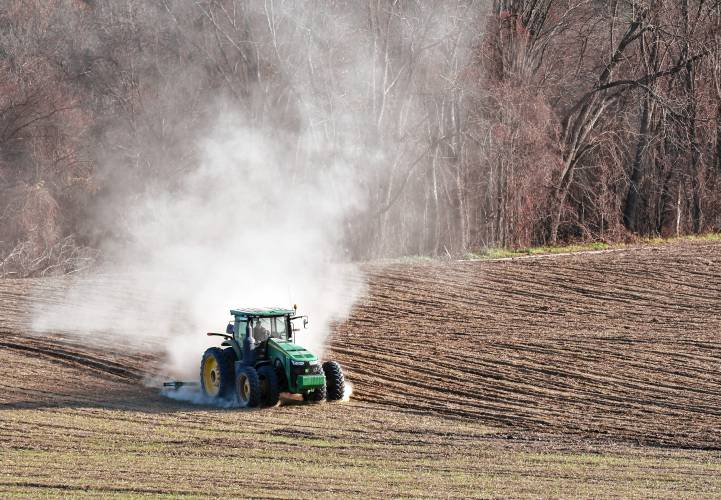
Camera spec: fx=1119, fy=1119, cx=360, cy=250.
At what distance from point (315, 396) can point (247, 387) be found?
38.8 inches

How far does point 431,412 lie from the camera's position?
15.5 m

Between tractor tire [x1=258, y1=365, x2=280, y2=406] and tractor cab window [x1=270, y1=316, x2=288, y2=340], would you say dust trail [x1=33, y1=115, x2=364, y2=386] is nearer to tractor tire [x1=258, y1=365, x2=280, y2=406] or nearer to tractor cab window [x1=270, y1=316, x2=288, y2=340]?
tractor cab window [x1=270, y1=316, x2=288, y2=340]

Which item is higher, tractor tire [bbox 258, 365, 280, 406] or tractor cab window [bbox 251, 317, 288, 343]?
tractor cab window [bbox 251, 317, 288, 343]

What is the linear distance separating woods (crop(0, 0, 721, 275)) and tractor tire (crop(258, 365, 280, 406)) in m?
14.0

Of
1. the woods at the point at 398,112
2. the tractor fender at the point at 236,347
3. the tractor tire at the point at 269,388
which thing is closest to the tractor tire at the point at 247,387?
the tractor tire at the point at 269,388

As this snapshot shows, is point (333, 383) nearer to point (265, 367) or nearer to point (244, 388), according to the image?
point (265, 367)

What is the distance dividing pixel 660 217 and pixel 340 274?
63.2 ft

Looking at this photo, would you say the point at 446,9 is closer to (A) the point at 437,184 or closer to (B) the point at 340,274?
(A) the point at 437,184

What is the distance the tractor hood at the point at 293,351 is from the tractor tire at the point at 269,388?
0.39 meters

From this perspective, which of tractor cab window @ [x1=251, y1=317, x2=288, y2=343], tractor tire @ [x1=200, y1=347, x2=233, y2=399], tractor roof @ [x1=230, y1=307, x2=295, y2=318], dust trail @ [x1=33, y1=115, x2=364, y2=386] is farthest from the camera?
dust trail @ [x1=33, y1=115, x2=364, y2=386]

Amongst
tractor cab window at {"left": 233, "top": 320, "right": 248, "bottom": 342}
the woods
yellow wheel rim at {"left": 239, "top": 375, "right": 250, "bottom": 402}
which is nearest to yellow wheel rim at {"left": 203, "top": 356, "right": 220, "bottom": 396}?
tractor cab window at {"left": 233, "top": 320, "right": 248, "bottom": 342}

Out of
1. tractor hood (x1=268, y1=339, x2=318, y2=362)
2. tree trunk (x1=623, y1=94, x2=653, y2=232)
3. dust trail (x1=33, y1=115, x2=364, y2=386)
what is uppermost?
tree trunk (x1=623, y1=94, x2=653, y2=232)

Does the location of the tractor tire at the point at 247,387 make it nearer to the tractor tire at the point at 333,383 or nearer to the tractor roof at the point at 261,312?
the tractor roof at the point at 261,312

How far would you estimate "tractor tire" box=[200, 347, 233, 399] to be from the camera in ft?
52.9
